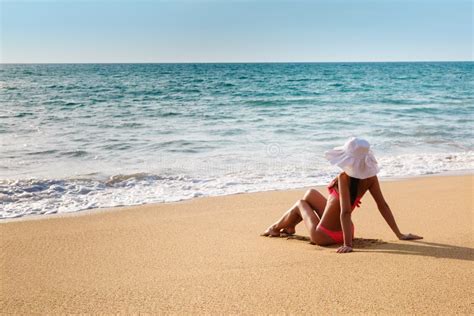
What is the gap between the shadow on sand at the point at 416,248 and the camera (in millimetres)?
4637

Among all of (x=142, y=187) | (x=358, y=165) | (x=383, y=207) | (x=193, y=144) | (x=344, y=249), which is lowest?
(x=142, y=187)

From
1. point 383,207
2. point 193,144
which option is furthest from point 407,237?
point 193,144

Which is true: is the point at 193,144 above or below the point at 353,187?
below

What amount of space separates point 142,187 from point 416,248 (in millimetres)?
5295

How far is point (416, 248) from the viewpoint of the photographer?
4879 millimetres

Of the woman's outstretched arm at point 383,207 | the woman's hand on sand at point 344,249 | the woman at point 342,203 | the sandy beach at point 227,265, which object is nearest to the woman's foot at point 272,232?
the woman at point 342,203

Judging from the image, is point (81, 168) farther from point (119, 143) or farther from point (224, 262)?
point (224, 262)

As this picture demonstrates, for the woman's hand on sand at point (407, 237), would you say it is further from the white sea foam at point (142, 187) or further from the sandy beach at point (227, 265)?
the white sea foam at point (142, 187)

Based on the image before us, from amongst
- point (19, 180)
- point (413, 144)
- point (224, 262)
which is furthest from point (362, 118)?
point (224, 262)

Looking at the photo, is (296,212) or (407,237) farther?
(296,212)

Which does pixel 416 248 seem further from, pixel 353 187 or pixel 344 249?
pixel 353 187

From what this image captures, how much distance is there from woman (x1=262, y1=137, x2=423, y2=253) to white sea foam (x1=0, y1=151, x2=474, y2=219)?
2985 millimetres

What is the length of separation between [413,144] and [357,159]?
1034 cm

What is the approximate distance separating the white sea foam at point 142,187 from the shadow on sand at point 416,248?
3615mm
